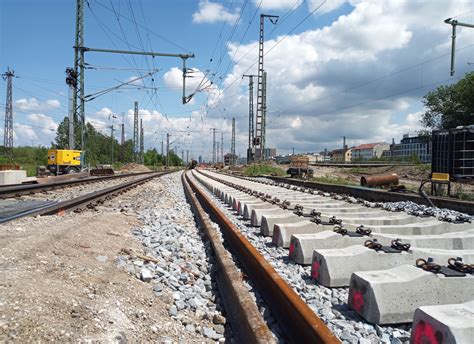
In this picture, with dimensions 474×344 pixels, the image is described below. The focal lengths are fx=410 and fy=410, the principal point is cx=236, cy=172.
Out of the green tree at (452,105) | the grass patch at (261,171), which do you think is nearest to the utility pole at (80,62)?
the grass patch at (261,171)

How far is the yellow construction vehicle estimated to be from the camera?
31766mm

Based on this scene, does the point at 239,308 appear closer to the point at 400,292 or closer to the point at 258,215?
the point at 400,292

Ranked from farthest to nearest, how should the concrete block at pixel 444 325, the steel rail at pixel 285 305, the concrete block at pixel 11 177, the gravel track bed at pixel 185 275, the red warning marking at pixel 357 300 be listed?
the concrete block at pixel 11 177 < the gravel track bed at pixel 185 275 < the red warning marking at pixel 357 300 < the steel rail at pixel 285 305 < the concrete block at pixel 444 325

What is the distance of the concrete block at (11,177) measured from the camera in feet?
64.4

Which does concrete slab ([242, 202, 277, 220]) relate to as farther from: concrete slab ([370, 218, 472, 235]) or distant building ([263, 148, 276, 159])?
distant building ([263, 148, 276, 159])

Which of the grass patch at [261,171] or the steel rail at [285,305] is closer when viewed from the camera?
the steel rail at [285,305]

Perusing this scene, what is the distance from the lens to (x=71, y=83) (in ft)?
90.9

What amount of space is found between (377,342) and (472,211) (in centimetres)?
713

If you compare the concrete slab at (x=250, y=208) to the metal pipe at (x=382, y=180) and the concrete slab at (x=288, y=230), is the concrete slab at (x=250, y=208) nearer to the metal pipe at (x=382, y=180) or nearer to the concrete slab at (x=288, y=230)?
the concrete slab at (x=288, y=230)

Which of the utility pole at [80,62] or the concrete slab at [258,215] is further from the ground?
the utility pole at [80,62]

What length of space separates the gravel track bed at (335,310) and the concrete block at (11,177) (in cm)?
1867

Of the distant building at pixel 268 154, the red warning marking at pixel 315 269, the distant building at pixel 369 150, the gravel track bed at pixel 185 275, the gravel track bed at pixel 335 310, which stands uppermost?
the distant building at pixel 369 150

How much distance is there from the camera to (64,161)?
3206cm

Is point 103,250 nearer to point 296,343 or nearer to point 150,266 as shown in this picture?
point 150,266
